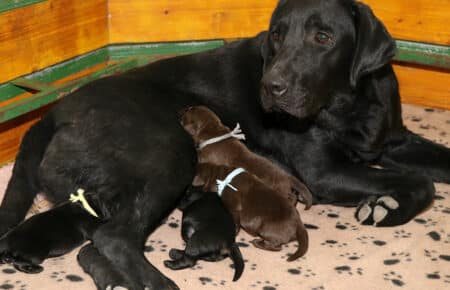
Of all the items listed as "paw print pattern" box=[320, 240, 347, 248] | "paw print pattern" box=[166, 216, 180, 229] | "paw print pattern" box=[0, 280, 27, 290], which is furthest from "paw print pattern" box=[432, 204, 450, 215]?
"paw print pattern" box=[0, 280, 27, 290]

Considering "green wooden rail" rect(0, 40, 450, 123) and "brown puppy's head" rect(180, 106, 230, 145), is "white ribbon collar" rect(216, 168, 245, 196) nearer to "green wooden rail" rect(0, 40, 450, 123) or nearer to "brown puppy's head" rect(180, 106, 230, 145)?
"brown puppy's head" rect(180, 106, 230, 145)

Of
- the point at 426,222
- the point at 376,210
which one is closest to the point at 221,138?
the point at 376,210

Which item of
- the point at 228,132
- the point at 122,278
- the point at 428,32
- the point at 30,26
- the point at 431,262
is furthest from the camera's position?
the point at 428,32

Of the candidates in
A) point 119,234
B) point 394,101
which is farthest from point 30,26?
point 394,101

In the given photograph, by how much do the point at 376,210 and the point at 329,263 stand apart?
39 centimetres

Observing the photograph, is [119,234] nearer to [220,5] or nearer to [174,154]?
[174,154]

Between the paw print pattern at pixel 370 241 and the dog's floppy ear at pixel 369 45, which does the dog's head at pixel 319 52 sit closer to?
the dog's floppy ear at pixel 369 45

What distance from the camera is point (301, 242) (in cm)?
302

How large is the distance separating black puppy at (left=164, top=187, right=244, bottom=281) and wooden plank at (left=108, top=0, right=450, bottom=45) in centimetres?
165

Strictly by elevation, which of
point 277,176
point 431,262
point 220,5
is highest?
point 220,5

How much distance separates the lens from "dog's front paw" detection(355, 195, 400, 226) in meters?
3.30

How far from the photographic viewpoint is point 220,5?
4520mm

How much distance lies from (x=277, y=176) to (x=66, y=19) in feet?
5.17

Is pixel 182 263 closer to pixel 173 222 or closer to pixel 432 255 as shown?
pixel 173 222
